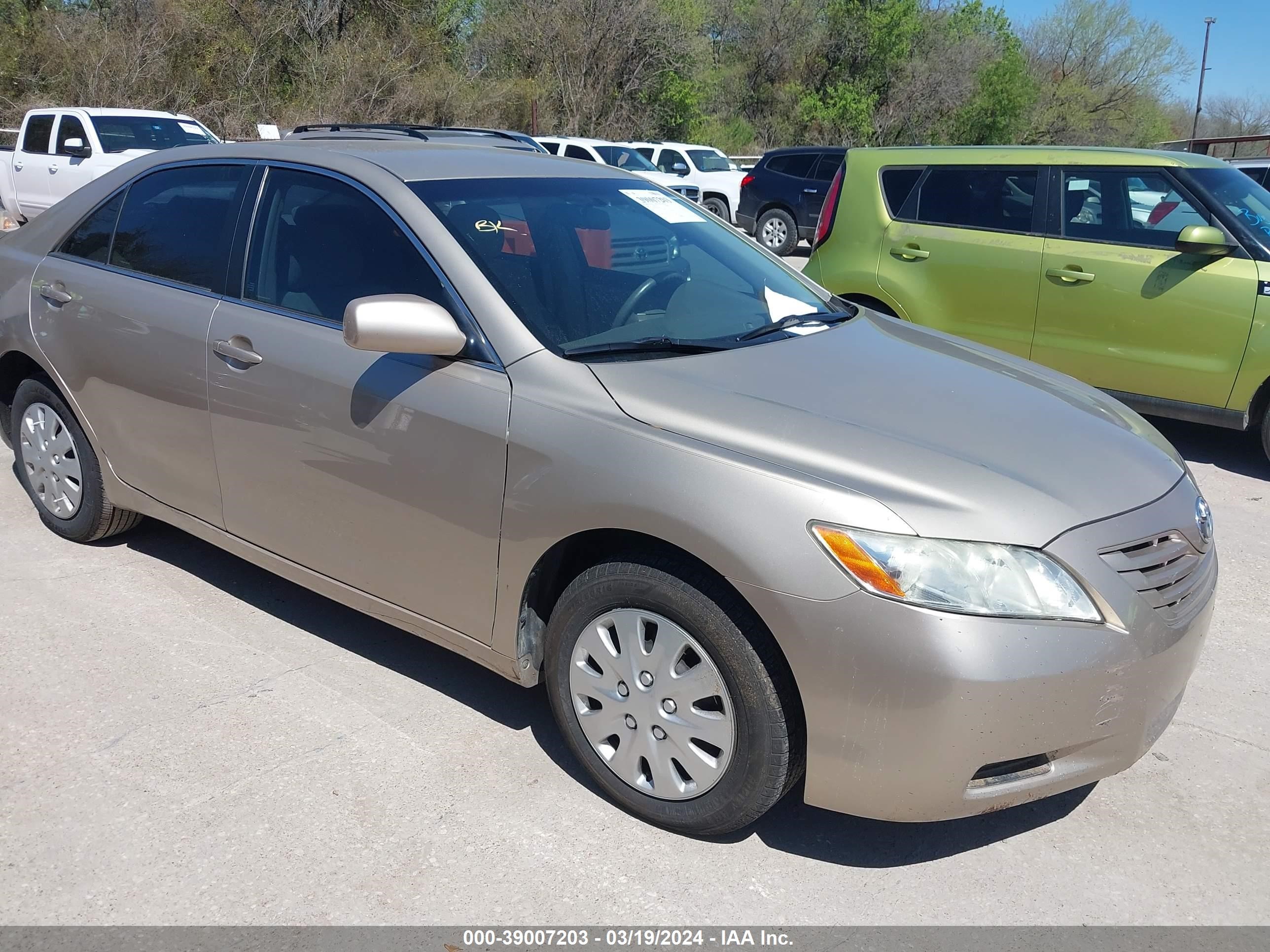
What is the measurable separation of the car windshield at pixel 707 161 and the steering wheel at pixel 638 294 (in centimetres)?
1726

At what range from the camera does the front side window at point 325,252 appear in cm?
329

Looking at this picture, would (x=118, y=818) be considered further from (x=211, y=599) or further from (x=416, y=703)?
(x=211, y=599)

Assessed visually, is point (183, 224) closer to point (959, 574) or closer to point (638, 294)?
point (638, 294)

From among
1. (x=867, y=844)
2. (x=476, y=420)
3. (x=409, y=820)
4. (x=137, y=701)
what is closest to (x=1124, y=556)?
(x=867, y=844)

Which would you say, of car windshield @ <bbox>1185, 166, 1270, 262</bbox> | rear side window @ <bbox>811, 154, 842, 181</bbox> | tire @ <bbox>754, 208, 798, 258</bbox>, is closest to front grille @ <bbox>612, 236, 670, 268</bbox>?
car windshield @ <bbox>1185, 166, 1270, 262</bbox>

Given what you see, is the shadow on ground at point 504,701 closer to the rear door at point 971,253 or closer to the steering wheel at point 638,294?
the steering wheel at point 638,294

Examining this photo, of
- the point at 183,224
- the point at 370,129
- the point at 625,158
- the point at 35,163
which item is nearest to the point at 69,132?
the point at 35,163

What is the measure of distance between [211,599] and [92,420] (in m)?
0.82

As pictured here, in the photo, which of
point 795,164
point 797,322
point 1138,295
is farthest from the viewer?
point 795,164

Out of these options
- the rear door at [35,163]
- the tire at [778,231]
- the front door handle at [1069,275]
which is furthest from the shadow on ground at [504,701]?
the tire at [778,231]

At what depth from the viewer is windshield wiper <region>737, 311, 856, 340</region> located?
3.45 metres

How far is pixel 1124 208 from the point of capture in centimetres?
645

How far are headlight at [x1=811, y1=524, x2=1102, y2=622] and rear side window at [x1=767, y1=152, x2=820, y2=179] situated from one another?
15249mm

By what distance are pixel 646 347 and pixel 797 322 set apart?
2.42 ft
